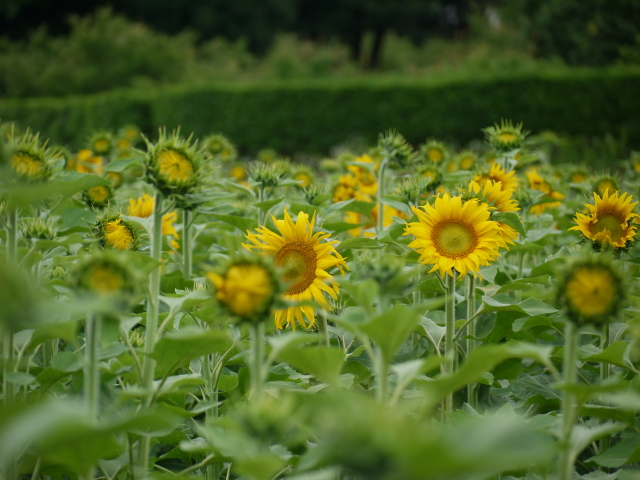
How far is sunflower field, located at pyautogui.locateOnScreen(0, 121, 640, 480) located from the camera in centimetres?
77

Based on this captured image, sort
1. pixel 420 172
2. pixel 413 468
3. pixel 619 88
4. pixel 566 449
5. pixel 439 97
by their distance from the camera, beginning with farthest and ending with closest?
pixel 439 97 < pixel 619 88 < pixel 420 172 < pixel 566 449 < pixel 413 468

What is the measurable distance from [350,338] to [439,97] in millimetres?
10361

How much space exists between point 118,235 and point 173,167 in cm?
36

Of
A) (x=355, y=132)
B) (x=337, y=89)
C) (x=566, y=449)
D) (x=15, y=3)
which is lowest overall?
(x=566, y=449)

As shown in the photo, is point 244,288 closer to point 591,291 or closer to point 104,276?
point 104,276

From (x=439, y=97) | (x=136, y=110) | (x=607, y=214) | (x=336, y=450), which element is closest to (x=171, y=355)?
(x=336, y=450)

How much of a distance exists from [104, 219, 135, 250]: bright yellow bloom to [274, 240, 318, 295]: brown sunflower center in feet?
1.20

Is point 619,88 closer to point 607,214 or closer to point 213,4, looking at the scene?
point 607,214

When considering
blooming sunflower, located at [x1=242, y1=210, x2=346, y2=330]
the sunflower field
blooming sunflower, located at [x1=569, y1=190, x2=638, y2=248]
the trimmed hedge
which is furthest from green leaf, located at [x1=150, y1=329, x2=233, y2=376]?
the trimmed hedge

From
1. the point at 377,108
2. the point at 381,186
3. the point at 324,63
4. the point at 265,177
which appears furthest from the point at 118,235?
the point at 324,63

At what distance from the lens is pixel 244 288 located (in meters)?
0.94

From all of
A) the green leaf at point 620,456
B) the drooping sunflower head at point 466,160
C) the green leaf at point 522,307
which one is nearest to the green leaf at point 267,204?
the green leaf at point 522,307

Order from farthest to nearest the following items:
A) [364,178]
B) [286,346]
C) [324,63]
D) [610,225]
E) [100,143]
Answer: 1. [324,63]
2. [100,143]
3. [364,178]
4. [610,225]
5. [286,346]

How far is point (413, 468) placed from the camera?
669 millimetres
